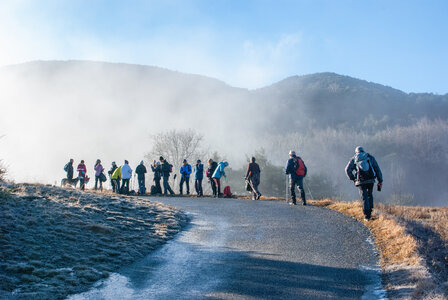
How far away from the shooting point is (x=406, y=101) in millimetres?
189250

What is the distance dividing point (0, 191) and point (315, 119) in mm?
182155

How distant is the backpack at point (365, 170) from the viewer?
35.1ft

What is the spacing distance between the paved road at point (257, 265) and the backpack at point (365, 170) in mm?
1319

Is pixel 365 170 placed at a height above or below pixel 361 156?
below

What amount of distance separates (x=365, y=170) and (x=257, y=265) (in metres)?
5.13

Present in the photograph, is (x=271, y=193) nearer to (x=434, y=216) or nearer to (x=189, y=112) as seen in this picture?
(x=434, y=216)

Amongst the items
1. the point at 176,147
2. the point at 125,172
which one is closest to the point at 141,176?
the point at 125,172

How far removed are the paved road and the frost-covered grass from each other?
443 mm

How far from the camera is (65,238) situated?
25.6 feet

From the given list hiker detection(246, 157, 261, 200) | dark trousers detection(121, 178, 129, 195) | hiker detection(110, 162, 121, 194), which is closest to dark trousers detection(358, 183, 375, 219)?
hiker detection(246, 157, 261, 200)

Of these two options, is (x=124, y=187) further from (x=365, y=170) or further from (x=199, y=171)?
(x=365, y=170)

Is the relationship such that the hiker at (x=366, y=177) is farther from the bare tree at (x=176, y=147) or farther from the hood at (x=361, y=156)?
the bare tree at (x=176, y=147)

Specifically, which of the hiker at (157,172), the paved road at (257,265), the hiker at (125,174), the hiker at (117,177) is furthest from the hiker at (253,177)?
the hiker at (117,177)

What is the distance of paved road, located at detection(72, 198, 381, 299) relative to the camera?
580 cm
